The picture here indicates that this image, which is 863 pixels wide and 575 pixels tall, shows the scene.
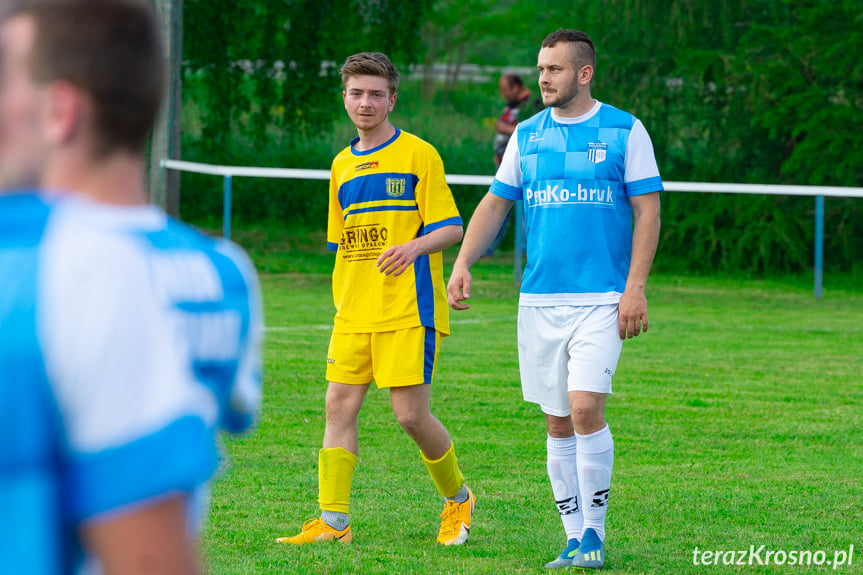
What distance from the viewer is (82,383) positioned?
1.14 metres

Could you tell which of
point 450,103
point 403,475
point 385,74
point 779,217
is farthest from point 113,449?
point 450,103

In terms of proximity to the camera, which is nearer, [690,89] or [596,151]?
[596,151]

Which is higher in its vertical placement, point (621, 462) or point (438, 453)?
point (438, 453)

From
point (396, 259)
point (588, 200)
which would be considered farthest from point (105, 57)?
point (588, 200)

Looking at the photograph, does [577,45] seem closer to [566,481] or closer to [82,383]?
[566,481]

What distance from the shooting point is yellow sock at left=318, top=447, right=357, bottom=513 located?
5.02m

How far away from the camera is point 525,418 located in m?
7.93

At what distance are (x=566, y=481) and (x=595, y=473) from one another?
178mm

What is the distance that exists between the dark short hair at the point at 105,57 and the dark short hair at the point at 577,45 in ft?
12.3

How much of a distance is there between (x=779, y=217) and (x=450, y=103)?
1747 centimetres

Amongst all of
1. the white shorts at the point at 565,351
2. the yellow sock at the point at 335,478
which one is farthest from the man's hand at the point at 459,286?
the yellow sock at the point at 335,478

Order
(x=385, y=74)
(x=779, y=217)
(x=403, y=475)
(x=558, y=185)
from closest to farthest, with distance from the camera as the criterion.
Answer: (x=558, y=185), (x=385, y=74), (x=403, y=475), (x=779, y=217)

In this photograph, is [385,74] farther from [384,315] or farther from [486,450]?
[486,450]

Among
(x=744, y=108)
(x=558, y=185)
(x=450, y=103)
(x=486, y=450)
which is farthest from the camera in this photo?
(x=450, y=103)
